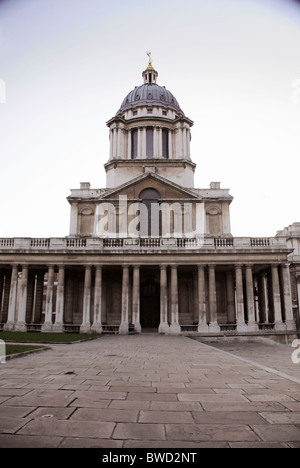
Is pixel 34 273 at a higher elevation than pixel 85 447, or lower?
higher

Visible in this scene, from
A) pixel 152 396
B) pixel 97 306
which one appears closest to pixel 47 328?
pixel 97 306

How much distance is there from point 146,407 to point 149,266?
24.8 meters

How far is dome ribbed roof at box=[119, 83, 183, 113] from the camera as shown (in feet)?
156

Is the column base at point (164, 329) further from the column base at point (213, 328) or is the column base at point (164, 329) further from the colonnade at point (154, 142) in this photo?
the colonnade at point (154, 142)

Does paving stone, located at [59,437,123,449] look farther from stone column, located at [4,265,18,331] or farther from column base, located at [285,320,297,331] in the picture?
stone column, located at [4,265,18,331]

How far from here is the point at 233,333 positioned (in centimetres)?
2766

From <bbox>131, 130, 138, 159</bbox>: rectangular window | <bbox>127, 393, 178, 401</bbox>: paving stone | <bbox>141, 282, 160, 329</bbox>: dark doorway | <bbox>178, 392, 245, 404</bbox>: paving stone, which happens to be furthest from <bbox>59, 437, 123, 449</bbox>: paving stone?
<bbox>131, 130, 138, 159</bbox>: rectangular window

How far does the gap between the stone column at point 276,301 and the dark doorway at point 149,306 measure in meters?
10.5

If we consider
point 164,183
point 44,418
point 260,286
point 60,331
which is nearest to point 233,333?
point 260,286

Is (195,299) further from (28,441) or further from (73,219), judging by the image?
(28,441)

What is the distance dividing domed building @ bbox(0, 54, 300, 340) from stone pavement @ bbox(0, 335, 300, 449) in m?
19.6

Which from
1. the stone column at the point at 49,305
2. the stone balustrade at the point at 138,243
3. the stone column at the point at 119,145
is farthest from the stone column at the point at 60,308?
the stone column at the point at 119,145
